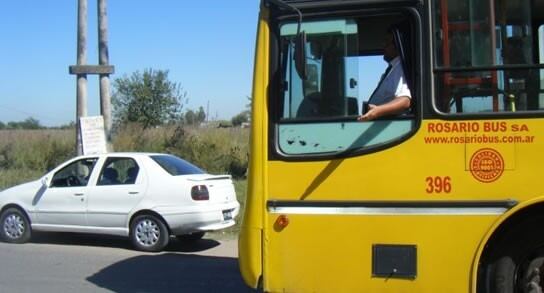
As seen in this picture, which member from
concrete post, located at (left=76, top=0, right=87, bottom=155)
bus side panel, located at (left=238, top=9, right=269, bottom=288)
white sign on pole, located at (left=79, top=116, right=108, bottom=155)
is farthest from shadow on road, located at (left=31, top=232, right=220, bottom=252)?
bus side panel, located at (left=238, top=9, right=269, bottom=288)

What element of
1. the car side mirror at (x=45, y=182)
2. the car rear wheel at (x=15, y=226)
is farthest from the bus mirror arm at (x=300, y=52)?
the car rear wheel at (x=15, y=226)

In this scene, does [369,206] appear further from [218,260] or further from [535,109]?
[218,260]

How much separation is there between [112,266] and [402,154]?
551cm

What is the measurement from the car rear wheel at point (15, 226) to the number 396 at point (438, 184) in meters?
8.32

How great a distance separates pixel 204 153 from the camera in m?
20.6

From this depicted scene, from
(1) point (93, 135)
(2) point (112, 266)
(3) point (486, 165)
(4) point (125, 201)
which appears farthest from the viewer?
(1) point (93, 135)

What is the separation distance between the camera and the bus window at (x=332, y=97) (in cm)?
496

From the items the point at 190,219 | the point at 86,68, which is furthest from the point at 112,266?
the point at 86,68

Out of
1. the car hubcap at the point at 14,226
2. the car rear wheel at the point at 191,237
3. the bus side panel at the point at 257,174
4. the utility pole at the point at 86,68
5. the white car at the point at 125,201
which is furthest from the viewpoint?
the utility pole at the point at 86,68

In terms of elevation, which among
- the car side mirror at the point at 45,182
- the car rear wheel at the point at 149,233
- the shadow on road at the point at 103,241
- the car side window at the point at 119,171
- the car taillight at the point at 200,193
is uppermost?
the car side window at the point at 119,171

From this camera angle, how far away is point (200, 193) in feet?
33.5

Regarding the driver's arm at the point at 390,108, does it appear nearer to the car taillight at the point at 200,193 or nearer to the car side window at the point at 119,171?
the car taillight at the point at 200,193

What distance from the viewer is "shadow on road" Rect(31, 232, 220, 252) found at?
1075 centimetres

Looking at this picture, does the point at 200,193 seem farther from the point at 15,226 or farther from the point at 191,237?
the point at 15,226
